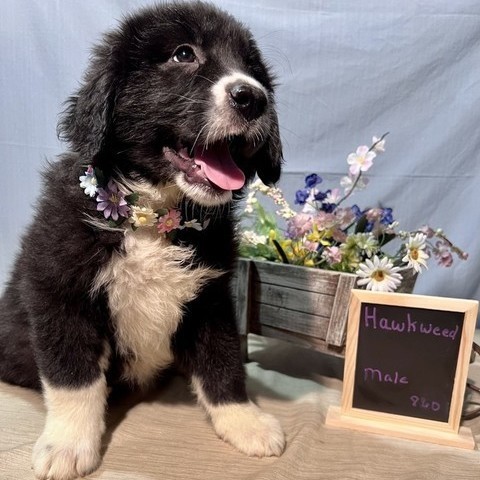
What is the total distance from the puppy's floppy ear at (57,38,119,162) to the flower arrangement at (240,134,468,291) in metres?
1.06

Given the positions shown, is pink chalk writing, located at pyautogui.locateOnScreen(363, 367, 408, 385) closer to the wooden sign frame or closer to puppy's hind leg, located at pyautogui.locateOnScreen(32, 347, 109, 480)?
the wooden sign frame

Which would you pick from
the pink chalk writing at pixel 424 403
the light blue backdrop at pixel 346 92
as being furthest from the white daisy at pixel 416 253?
the light blue backdrop at pixel 346 92

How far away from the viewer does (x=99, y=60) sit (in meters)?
1.62

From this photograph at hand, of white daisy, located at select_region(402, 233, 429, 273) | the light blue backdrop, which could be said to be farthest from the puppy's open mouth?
the light blue backdrop

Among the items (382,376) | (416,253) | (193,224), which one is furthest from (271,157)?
(382,376)

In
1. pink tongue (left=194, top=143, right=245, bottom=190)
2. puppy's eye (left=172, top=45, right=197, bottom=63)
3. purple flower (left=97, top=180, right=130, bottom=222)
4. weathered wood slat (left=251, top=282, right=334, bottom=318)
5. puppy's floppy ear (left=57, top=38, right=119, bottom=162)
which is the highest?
puppy's eye (left=172, top=45, right=197, bottom=63)

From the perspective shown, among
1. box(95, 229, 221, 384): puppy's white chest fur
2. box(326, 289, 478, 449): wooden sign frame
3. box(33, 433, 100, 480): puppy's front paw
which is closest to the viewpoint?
box(33, 433, 100, 480): puppy's front paw

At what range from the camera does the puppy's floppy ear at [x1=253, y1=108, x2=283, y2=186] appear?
1821 mm

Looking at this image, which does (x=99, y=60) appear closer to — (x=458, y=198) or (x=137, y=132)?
(x=137, y=132)

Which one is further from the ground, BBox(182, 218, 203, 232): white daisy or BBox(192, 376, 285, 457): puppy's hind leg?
BBox(182, 218, 203, 232): white daisy

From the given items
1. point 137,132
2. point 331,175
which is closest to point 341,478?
point 137,132

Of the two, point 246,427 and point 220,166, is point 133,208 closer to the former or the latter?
point 220,166

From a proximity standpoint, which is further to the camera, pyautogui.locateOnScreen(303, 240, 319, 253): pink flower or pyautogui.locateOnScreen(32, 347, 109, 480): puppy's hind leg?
pyautogui.locateOnScreen(303, 240, 319, 253): pink flower

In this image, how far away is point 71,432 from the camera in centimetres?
158
